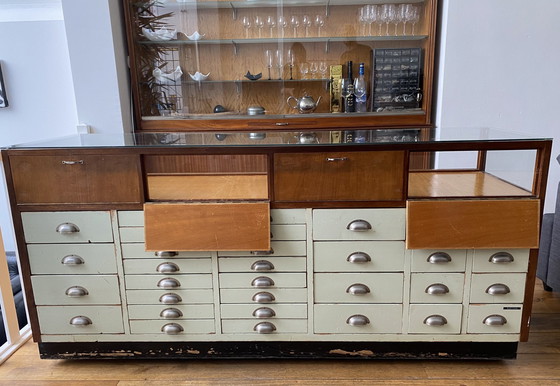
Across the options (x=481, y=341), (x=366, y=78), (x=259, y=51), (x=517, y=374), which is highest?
(x=259, y=51)

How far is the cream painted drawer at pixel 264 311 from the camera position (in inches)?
69.1

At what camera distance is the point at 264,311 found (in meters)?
1.75

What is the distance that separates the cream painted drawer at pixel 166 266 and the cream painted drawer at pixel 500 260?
1131 millimetres

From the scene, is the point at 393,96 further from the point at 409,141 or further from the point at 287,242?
the point at 287,242

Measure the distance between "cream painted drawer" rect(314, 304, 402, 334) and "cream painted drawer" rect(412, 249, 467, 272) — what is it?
0.68 feet

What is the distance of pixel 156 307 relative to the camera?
177 cm

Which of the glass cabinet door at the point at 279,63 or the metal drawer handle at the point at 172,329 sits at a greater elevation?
the glass cabinet door at the point at 279,63

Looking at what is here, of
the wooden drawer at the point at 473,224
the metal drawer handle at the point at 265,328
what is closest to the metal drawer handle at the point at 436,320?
the wooden drawer at the point at 473,224

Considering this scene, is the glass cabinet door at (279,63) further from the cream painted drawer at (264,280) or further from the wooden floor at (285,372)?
the wooden floor at (285,372)

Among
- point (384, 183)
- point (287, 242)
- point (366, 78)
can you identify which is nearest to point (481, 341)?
point (384, 183)

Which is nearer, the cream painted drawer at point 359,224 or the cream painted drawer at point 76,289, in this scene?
the cream painted drawer at point 359,224

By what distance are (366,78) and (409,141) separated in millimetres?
1749

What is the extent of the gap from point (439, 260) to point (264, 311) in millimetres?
770

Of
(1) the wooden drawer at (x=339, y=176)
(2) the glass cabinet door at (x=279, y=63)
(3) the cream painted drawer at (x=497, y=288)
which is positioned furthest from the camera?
(2) the glass cabinet door at (x=279, y=63)
